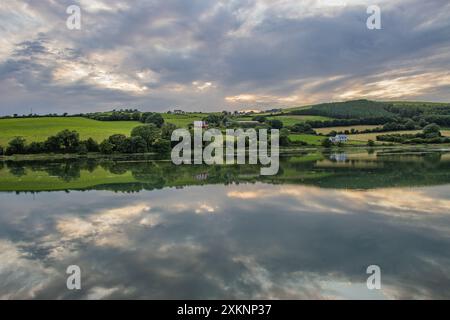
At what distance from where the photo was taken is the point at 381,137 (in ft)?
269

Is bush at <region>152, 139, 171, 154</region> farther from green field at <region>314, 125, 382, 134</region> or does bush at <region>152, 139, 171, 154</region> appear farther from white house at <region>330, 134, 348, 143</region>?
green field at <region>314, 125, 382, 134</region>

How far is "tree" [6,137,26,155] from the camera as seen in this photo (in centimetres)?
6838

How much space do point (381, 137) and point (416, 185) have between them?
66.7 metres

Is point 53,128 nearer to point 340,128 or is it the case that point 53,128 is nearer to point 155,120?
point 155,120

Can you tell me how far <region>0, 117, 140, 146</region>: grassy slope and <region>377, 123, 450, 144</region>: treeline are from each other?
2552 inches

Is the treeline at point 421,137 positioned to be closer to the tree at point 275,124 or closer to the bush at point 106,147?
the tree at point 275,124

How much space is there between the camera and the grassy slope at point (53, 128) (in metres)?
76.8

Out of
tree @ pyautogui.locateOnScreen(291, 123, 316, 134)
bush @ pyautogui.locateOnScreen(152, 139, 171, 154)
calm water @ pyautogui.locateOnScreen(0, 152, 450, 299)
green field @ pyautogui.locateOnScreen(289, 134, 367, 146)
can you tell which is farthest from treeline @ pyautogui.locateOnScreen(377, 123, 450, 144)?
calm water @ pyautogui.locateOnScreen(0, 152, 450, 299)

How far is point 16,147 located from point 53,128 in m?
16.2

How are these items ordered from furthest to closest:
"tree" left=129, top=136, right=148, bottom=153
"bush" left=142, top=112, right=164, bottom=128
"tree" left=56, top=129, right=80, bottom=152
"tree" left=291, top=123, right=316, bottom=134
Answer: "bush" left=142, top=112, right=164, bottom=128, "tree" left=291, top=123, right=316, bottom=134, "tree" left=129, top=136, right=148, bottom=153, "tree" left=56, top=129, right=80, bottom=152

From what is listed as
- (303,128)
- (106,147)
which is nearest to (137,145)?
(106,147)

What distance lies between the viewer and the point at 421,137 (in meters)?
82.1

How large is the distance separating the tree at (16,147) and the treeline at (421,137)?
81420 mm

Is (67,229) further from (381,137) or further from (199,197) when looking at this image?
(381,137)
